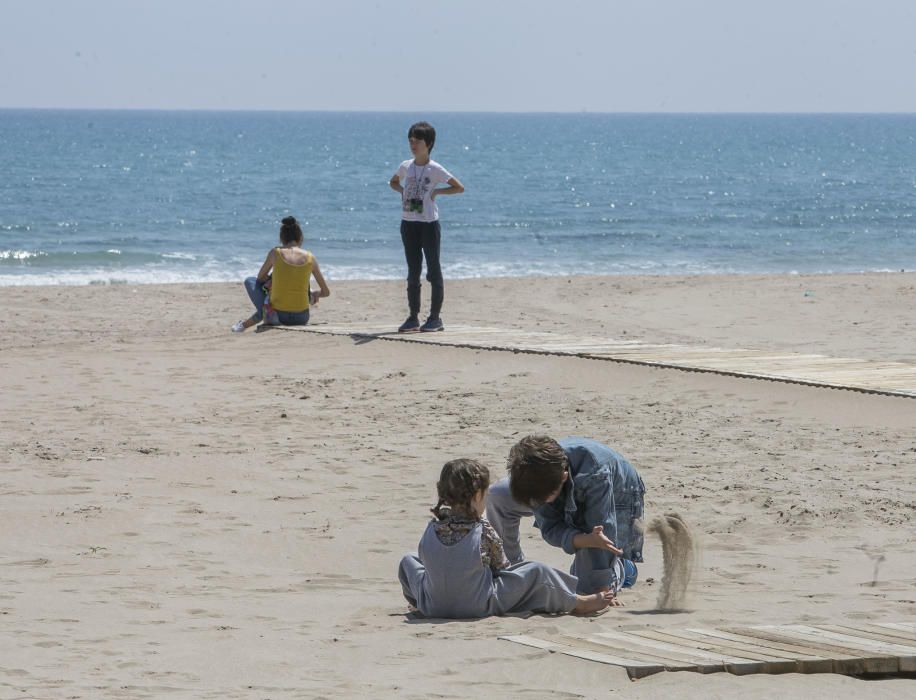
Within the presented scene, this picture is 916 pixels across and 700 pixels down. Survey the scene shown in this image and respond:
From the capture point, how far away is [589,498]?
5.47 m

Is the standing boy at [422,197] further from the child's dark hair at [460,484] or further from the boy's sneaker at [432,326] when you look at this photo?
the child's dark hair at [460,484]

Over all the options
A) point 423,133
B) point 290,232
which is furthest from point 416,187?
point 290,232

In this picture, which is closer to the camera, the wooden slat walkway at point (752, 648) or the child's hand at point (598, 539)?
the wooden slat walkway at point (752, 648)

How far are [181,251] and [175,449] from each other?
2193 cm

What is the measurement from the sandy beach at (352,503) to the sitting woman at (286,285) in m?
0.39

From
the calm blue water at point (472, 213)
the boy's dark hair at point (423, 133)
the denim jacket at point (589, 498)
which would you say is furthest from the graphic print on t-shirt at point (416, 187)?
the calm blue water at point (472, 213)

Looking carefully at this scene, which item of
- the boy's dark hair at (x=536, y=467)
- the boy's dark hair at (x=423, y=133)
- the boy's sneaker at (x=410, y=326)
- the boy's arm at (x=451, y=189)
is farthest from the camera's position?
the boy's sneaker at (x=410, y=326)

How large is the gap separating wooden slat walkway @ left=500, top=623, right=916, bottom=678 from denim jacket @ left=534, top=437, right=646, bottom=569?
58 centimetres

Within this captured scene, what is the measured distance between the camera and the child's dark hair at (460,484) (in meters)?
5.30

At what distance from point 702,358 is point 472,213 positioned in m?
31.7

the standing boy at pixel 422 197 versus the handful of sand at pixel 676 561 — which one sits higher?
the standing boy at pixel 422 197

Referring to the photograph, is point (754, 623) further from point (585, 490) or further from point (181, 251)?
A: point (181, 251)

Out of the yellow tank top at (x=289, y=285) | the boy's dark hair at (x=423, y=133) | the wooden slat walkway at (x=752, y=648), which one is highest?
the boy's dark hair at (x=423, y=133)

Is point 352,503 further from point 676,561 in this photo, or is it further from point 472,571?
point 676,561
